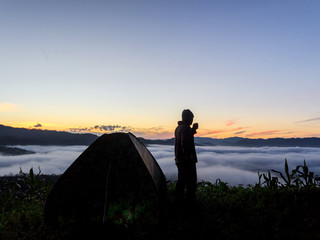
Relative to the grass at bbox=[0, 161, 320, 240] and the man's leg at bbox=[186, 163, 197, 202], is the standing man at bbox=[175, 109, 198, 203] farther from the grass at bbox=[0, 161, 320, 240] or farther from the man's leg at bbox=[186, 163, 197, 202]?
the grass at bbox=[0, 161, 320, 240]

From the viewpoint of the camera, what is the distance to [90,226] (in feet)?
15.8

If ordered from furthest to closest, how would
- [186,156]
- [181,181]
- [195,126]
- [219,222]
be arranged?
[181,181] < [195,126] < [186,156] < [219,222]

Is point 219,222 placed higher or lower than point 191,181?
lower

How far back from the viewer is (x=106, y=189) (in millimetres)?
5184

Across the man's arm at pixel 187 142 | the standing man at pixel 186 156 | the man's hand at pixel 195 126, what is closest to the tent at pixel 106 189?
the standing man at pixel 186 156

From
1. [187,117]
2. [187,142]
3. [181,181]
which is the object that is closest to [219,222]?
[181,181]

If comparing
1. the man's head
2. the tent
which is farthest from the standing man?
the tent

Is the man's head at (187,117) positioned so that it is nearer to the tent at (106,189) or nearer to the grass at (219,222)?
the tent at (106,189)

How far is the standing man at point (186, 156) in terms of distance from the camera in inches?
226

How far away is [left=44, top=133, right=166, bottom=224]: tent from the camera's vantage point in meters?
5.09

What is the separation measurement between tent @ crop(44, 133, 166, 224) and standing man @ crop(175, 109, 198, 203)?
2.55 feet

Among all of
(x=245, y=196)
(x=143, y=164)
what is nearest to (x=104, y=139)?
(x=143, y=164)

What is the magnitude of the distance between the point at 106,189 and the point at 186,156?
2005 millimetres

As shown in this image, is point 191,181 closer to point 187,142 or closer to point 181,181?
point 181,181
